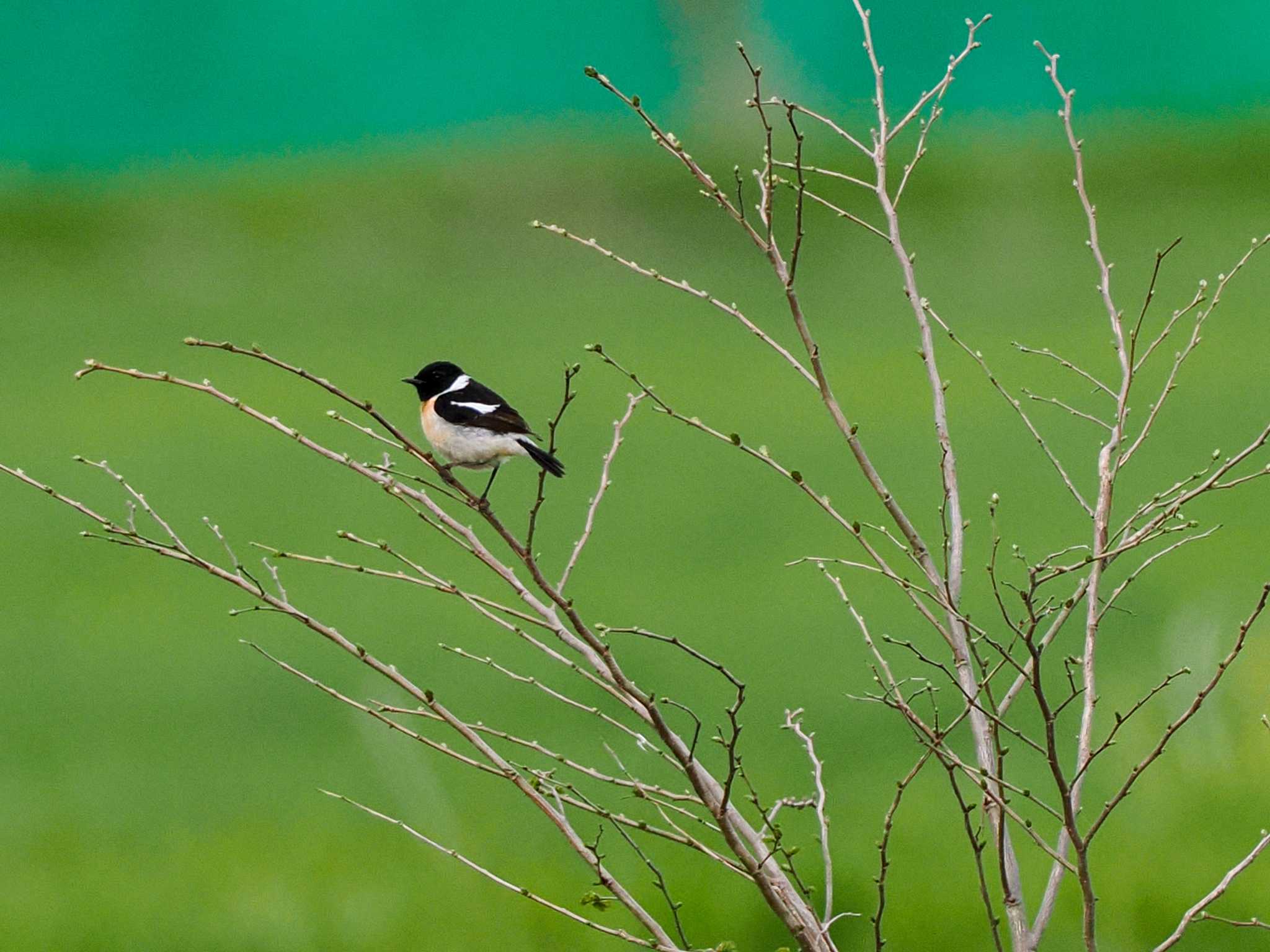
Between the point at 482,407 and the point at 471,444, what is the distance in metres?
0.11

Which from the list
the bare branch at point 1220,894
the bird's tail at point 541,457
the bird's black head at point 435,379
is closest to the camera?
the bare branch at point 1220,894

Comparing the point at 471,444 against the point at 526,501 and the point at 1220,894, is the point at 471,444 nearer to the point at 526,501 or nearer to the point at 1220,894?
the point at 1220,894

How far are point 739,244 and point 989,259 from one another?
9.51 ft

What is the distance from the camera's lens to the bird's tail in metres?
3.88

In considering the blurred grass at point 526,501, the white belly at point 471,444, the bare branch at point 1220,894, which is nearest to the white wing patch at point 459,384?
the white belly at point 471,444

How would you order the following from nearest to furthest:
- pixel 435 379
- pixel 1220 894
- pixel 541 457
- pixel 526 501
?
pixel 1220 894, pixel 541 457, pixel 435 379, pixel 526 501

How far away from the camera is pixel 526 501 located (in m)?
11.3

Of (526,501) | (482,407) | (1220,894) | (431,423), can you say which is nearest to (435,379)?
(431,423)

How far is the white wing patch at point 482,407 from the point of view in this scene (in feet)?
15.5

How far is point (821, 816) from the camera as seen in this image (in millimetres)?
3070

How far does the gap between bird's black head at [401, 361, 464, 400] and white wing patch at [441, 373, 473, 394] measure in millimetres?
15

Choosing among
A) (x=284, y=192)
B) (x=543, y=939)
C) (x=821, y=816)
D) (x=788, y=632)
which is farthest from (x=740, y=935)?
(x=284, y=192)

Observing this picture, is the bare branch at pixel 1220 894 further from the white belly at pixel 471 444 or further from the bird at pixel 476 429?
the white belly at pixel 471 444

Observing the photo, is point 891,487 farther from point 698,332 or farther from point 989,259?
point 989,259
